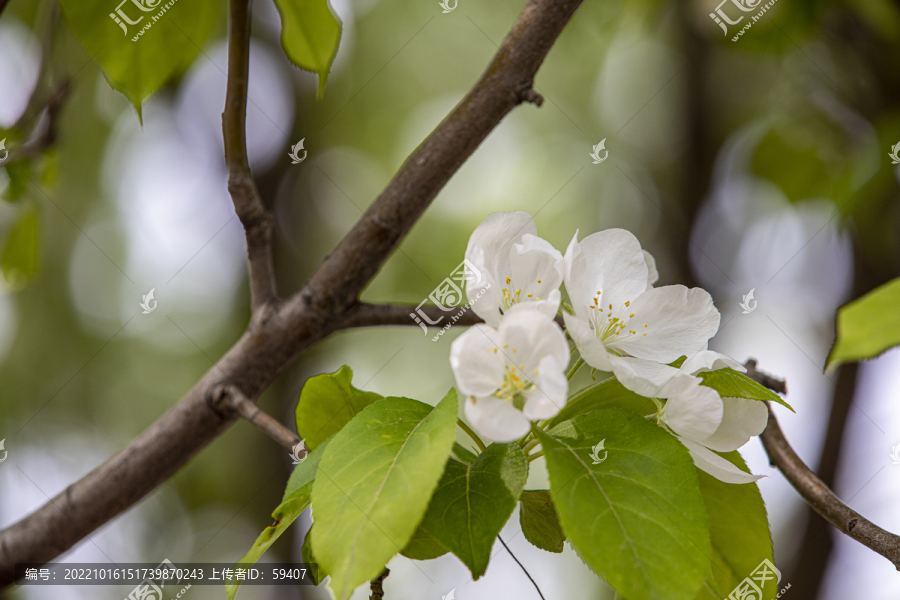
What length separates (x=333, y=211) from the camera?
3289mm

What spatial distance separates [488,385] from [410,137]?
10.3 ft

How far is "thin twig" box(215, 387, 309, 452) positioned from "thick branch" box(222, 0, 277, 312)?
13 centimetres

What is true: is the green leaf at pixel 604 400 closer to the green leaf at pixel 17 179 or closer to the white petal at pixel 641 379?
the white petal at pixel 641 379

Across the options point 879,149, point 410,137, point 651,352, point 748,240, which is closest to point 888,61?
point 879,149

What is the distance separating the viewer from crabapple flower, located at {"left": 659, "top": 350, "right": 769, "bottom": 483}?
22.7 inches

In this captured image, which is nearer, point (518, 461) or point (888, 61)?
point (518, 461)

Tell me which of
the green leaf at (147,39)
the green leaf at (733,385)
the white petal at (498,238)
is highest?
the green leaf at (147,39)

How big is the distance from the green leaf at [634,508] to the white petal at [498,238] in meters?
0.20

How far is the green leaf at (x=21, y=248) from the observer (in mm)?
1574

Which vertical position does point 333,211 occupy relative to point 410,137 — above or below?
below

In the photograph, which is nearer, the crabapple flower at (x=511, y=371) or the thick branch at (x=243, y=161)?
the crabapple flower at (x=511, y=371)

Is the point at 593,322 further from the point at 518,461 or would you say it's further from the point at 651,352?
the point at 518,461

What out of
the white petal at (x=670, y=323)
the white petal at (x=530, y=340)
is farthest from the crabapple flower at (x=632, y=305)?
the white petal at (x=530, y=340)

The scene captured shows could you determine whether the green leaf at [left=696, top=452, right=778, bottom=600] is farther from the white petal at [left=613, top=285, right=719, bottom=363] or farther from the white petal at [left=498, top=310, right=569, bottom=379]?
the white petal at [left=498, top=310, right=569, bottom=379]
